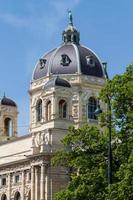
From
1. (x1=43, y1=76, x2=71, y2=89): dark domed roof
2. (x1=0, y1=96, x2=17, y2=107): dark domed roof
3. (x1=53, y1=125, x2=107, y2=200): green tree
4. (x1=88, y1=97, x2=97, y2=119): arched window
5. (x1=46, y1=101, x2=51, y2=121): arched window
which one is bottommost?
(x1=53, y1=125, x2=107, y2=200): green tree

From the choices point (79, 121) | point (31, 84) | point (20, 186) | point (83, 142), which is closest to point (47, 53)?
point (31, 84)

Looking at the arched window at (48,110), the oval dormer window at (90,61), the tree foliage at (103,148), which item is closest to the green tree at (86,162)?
the tree foliage at (103,148)

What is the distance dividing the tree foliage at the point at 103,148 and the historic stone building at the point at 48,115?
3367 cm

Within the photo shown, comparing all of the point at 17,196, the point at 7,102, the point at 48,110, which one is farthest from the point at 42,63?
the point at 17,196

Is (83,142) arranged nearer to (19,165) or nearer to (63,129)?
(63,129)

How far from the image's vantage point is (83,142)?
52281mm

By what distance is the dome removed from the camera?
9888cm

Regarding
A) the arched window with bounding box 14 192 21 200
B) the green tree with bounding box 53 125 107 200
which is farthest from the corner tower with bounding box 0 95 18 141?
the green tree with bounding box 53 125 107 200

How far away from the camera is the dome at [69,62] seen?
98.9 metres

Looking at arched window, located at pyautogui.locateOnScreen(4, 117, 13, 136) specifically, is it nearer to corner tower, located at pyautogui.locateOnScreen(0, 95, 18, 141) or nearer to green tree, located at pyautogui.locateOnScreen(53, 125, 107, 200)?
corner tower, located at pyautogui.locateOnScreen(0, 95, 18, 141)

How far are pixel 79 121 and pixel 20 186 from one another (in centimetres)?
1166

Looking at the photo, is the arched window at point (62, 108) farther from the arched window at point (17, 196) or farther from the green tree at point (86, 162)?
the green tree at point (86, 162)

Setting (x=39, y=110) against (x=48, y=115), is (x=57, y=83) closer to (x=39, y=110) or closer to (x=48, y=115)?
(x=48, y=115)

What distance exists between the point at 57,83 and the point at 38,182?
1244 centimetres
